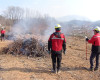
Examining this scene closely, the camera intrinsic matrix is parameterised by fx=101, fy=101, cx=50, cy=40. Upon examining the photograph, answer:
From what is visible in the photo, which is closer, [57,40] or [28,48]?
[57,40]

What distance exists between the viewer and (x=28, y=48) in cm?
690

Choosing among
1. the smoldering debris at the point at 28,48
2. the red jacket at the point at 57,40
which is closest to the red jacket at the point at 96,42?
the red jacket at the point at 57,40

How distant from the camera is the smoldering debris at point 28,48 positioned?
262 inches

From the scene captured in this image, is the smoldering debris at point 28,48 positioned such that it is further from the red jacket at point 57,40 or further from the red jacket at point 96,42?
the red jacket at point 96,42

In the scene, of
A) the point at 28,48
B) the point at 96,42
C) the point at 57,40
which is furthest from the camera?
the point at 28,48

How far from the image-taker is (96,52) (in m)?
4.38

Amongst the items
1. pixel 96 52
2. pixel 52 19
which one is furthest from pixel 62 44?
pixel 52 19

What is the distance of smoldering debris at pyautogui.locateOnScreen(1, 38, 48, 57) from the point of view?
667 cm

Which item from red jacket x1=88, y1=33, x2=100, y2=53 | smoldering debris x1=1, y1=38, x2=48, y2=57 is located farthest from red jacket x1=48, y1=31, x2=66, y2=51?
smoldering debris x1=1, y1=38, x2=48, y2=57

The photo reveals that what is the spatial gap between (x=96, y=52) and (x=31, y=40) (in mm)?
4312

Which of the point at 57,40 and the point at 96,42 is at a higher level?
the point at 57,40

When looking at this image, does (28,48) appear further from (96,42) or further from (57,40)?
(96,42)

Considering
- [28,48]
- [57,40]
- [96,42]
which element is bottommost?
[28,48]

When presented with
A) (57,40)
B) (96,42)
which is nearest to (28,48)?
(57,40)
